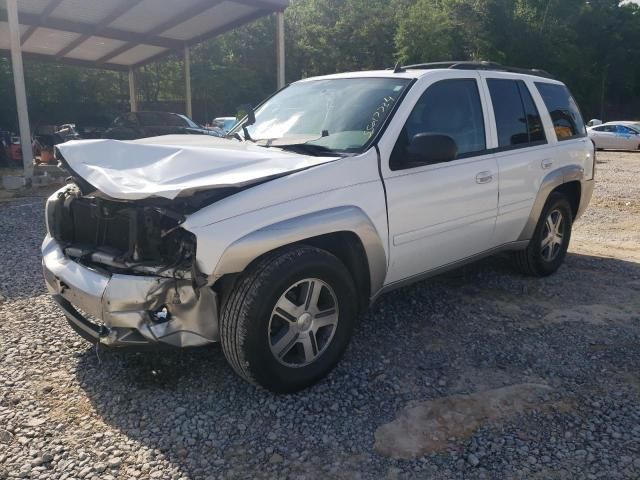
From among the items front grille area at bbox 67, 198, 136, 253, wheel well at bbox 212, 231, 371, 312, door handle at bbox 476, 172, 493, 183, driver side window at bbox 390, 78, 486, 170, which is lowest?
wheel well at bbox 212, 231, 371, 312

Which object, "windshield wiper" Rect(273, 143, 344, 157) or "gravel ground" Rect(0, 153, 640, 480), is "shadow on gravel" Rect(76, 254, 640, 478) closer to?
"gravel ground" Rect(0, 153, 640, 480)

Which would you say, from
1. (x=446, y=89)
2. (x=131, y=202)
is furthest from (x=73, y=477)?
(x=446, y=89)

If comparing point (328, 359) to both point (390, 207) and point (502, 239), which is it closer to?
point (390, 207)

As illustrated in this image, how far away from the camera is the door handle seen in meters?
4.22

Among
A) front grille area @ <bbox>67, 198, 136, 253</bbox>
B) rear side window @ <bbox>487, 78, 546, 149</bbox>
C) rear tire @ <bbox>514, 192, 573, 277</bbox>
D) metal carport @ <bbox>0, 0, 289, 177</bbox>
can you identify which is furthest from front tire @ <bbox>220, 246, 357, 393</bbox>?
metal carport @ <bbox>0, 0, 289, 177</bbox>

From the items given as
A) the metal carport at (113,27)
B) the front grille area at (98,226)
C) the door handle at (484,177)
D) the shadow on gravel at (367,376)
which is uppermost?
the metal carport at (113,27)

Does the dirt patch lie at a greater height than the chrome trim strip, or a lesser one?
lesser

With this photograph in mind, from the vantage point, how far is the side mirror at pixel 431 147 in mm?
3512

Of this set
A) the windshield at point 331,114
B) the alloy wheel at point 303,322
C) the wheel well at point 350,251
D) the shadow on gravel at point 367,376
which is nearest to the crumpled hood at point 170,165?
the windshield at point 331,114

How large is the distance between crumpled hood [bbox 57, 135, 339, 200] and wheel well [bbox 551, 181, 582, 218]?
10.1 ft

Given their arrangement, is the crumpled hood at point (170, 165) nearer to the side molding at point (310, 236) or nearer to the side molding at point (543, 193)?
the side molding at point (310, 236)

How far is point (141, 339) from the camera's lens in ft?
9.64

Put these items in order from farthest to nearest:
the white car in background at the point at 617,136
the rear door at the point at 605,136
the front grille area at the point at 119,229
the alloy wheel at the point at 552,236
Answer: the rear door at the point at 605,136 < the white car in background at the point at 617,136 < the alloy wheel at the point at 552,236 < the front grille area at the point at 119,229

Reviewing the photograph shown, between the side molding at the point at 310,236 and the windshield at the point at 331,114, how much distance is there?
54 cm
